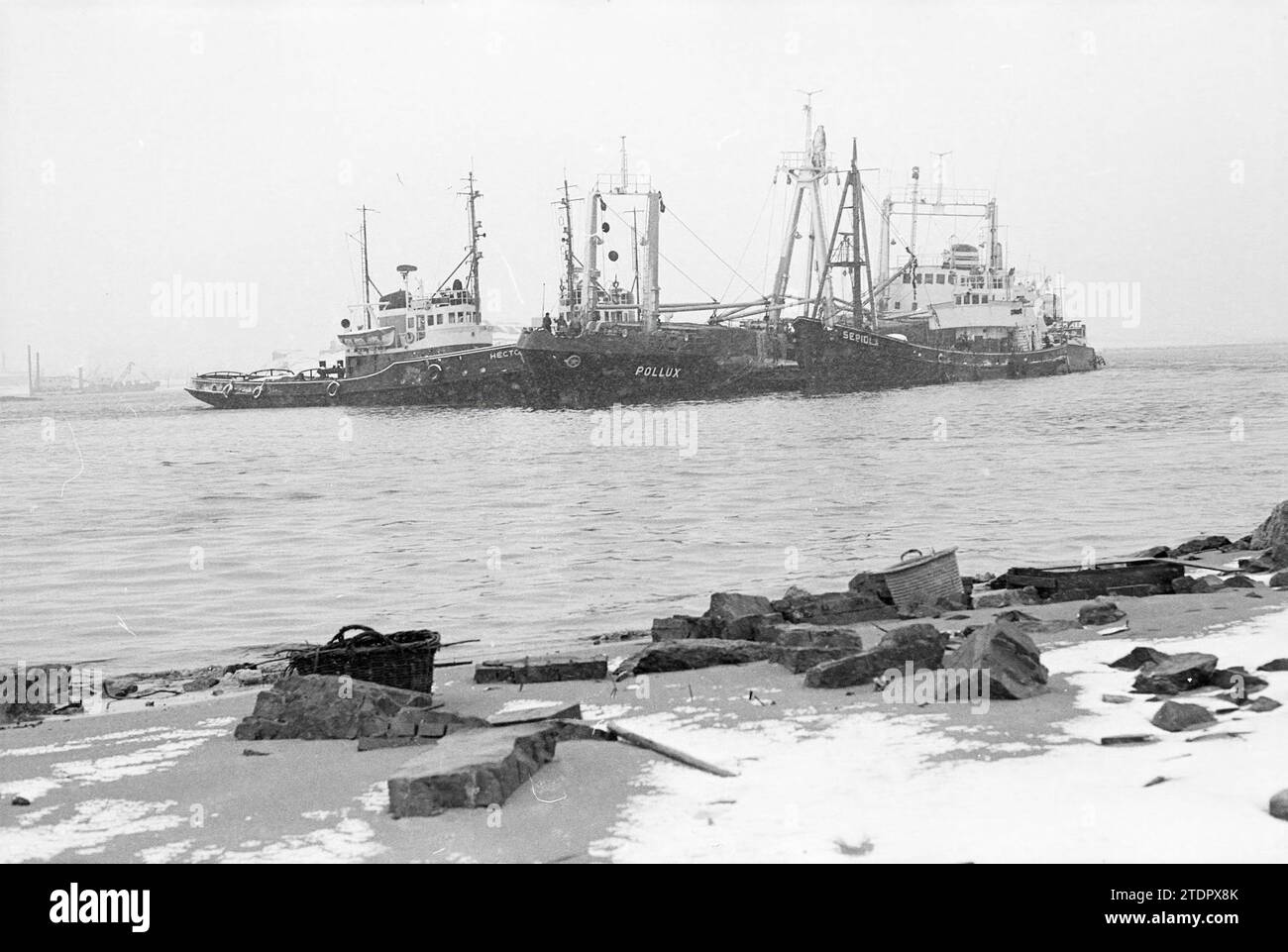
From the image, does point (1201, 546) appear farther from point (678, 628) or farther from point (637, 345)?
point (637, 345)

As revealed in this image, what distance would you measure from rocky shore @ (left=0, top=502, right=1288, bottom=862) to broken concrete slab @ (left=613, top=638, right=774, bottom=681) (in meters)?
0.01

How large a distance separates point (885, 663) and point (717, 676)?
35.5 inches

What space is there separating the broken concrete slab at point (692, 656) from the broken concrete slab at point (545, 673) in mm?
118

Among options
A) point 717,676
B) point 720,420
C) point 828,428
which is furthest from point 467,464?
point 717,676

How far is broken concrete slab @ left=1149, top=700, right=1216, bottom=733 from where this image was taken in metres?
4.27

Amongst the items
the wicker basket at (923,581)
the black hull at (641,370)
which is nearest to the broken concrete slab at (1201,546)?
the wicker basket at (923,581)

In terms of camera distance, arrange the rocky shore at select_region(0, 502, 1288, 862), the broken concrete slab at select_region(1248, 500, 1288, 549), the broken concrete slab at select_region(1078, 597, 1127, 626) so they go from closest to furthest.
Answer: the rocky shore at select_region(0, 502, 1288, 862)
the broken concrete slab at select_region(1078, 597, 1127, 626)
the broken concrete slab at select_region(1248, 500, 1288, 549)

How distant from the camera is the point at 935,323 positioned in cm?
6612

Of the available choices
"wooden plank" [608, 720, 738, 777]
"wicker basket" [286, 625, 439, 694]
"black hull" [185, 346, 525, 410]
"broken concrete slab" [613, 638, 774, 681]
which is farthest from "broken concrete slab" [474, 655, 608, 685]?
"black hull" [185, 346, 525, 410]

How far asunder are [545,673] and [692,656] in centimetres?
77

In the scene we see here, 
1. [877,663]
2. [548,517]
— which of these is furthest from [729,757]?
[548,517]

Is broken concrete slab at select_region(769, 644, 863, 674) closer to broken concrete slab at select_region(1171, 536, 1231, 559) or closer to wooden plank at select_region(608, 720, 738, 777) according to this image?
wooden plank at select_region(608, 720, 738, 777)
